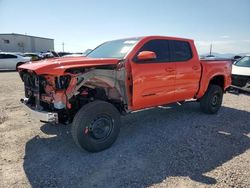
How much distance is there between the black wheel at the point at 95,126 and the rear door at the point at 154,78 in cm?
61

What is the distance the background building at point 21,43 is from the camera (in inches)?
1628

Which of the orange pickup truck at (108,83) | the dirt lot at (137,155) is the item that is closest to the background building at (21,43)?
the dirt lot at (137,155)

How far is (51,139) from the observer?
473 centimetres

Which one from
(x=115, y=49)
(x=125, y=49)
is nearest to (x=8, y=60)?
(x=115, y=49)

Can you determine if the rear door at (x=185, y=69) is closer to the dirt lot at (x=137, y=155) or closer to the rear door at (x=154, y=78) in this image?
the rear door at (x=154, y=78)

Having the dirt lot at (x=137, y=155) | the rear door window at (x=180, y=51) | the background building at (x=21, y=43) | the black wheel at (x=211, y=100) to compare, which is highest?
the background building at (x=21, y=43)

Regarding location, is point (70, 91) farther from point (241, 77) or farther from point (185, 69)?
point (241, 77)

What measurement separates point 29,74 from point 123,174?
2.45m

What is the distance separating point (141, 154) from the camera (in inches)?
160

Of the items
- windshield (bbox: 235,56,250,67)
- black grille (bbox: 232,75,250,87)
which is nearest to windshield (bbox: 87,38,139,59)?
black grille (bbox: 232,75,250,87)

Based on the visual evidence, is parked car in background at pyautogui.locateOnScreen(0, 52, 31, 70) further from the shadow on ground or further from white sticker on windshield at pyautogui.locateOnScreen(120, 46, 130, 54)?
white sticker on windshield at pyautogui.locateOnScreen(120, 46, 130, 54)

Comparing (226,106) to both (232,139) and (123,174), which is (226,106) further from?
(123,174)

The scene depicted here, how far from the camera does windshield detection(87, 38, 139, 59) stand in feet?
15.3

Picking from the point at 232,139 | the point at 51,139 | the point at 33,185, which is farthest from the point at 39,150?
the point at 232,139
